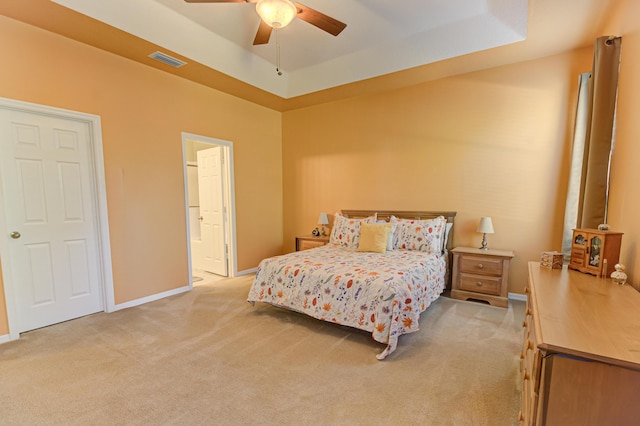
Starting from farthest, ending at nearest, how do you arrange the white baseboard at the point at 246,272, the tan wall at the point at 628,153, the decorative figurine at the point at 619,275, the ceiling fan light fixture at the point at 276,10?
the white baseboard at the point at 246,272, the ceiling fan light fixture at the point at 276,10, the tan wall at the point at 628,153, the decorative figurine at the point at 619,275

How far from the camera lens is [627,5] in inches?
77.8

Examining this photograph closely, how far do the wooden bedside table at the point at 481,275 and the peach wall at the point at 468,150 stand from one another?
1.35 ft

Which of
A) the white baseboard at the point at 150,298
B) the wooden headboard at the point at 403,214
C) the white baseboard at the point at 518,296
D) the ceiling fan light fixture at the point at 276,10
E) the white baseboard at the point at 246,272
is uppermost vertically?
the ceiling fan light fixture at the point at 276,10

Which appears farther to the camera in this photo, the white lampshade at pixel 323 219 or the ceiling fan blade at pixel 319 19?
the white lampshade at pixel 323 219

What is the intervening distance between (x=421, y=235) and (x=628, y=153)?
207 centimetres

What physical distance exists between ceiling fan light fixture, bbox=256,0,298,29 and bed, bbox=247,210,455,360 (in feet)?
7.20

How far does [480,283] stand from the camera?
334 centimetres

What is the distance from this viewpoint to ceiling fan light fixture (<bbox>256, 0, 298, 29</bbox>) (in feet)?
6.69

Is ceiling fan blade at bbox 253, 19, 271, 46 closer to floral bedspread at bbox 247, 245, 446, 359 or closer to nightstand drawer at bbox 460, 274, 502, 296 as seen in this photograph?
floral bedspread at bbox 247, 245, 446, 359

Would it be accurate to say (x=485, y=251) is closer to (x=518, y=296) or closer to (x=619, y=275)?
(x=518, y=296)

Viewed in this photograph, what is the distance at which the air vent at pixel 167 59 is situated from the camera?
3.10 meters

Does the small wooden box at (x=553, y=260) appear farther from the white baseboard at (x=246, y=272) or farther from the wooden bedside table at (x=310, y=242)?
the white baseboard at (x=246, y=272)

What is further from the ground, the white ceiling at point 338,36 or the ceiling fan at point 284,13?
the white ceiling at point 338,36

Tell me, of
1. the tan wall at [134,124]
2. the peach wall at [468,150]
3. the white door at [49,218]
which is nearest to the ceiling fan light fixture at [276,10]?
the tan wall at [134,124]
